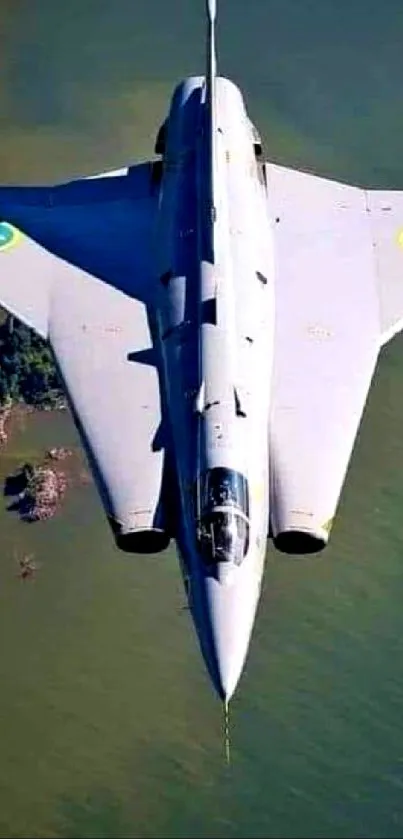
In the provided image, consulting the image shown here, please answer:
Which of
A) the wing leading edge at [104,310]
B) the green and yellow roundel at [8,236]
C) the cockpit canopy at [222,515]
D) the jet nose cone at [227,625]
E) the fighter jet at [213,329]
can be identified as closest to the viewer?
the jet nose cone at [227,625]

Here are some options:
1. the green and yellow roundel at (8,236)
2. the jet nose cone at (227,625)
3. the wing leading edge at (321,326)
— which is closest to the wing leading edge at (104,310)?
the green and yellow roundel at (8,236)

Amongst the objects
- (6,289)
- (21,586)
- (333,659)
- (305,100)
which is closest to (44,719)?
(21,586)

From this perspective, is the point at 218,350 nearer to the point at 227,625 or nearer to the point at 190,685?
the point at 227,625

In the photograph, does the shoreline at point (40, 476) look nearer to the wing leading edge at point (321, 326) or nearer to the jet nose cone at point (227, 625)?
the wing leading edge at point (321, 326)

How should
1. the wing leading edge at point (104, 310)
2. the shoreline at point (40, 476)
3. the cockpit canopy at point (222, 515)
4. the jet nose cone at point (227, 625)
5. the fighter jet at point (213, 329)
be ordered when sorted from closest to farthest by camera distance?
the jet nose cone at point (227, 625) → the cockpit canopy at point (222, 515) → the fighter jet at point (213, 329) → the wing leading edge at point (104, 310) → the shoreline at point (40, 476)

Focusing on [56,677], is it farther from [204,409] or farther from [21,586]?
[204,409]

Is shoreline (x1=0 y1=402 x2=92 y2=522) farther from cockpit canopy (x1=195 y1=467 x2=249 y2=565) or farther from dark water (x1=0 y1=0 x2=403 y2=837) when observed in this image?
cockpit canopy (x1=195 y1=467 x2=249 y2=565)
